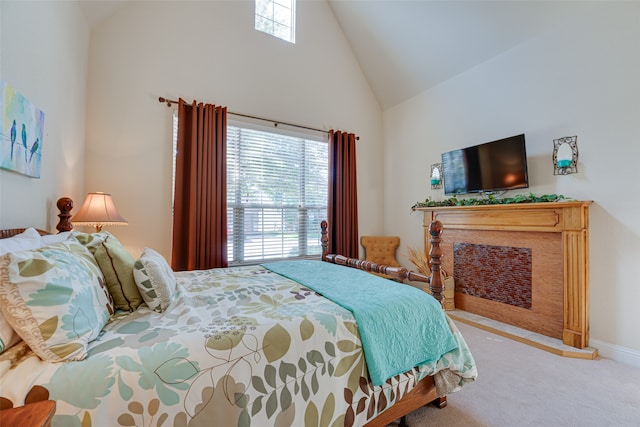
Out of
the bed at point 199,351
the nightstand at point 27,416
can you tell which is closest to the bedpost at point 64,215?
the bed at point 199,351

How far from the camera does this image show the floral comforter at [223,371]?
0.81m

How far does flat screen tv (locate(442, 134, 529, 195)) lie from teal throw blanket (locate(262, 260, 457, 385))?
2.14m

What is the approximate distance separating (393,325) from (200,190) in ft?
8.21

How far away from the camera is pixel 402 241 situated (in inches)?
167

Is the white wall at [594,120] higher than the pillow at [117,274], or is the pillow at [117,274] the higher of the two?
the white wall at [594,120]

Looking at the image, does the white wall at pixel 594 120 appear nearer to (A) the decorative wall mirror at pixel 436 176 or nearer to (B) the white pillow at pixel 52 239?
(A) the decorative wall mirror at pixel 436 176

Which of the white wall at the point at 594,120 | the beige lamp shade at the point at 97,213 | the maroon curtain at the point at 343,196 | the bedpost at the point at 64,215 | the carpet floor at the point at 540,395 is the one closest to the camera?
the carpet floor at the point at 540,395

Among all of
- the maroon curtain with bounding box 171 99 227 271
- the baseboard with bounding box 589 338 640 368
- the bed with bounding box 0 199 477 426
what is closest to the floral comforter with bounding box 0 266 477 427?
the bed with bounding box 0 199 477 426

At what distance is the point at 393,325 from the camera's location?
134 centimetres

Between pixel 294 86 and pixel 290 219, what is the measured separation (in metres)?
1.87

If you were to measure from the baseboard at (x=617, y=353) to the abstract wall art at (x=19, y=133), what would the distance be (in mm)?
4426

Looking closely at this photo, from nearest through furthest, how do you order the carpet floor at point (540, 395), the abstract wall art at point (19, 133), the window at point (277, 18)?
the abstract wall art at point (19, 133)
the carpet floor at point (540, 395)
the window at point (277, 18)

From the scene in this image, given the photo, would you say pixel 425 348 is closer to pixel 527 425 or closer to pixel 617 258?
pixel 527 425

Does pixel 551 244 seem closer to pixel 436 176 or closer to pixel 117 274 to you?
pixel 436 176
